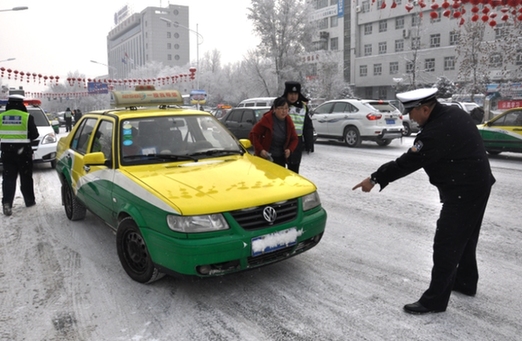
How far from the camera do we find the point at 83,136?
5793 mm

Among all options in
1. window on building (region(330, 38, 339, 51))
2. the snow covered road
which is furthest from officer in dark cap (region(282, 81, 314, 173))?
window on building (region(330, 38, 339, 51))

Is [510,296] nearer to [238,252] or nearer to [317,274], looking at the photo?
[317,274]

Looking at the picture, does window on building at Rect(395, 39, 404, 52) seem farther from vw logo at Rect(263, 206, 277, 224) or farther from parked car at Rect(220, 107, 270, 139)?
vw logo at Rect(263, 206, 277, 224)

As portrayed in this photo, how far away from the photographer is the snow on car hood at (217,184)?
3.57 metres

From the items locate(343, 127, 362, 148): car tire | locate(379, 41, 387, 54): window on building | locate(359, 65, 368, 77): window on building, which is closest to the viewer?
locate(343, 127, 362, 148): car tire

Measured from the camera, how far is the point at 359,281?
4.04 m

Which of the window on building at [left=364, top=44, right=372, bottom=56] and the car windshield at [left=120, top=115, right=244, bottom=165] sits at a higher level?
the window on building at [left=364, top=44, right=372, bottom=56]

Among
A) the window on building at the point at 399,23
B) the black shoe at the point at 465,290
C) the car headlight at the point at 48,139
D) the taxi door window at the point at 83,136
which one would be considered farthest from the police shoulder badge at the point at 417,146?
the window on building at the point at 399,23

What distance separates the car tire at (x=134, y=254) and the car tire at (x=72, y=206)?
2.04 m

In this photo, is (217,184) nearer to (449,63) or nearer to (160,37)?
(449,63)

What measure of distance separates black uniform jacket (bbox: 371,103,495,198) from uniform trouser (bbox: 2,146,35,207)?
6.01 meters

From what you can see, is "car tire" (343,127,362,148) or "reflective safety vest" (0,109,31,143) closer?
"reflective safety vest" (0,109,31,143)

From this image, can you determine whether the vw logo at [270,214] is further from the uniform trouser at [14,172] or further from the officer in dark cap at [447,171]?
the uniform trouser at [14,172]

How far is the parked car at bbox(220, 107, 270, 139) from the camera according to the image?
1408 centimetres
